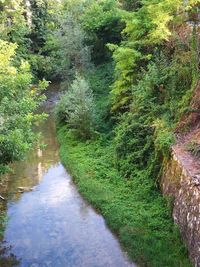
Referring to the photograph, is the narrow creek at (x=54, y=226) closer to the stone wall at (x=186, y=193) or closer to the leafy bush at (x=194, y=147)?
the stone wall at (x=186, y=193)

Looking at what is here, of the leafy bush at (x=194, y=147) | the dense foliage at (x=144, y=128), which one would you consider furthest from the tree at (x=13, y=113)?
the leafy bush at (x=194, y=147)

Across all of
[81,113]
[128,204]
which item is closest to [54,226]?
[128,204]

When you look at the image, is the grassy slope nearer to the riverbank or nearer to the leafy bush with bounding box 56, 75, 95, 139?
the riverbank

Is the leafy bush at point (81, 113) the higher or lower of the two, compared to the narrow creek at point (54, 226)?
higher

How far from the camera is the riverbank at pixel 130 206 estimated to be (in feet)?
38.8

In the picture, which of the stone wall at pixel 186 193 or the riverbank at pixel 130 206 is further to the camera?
the riverbank at pixel 130 206

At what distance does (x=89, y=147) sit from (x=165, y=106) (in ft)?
17.8

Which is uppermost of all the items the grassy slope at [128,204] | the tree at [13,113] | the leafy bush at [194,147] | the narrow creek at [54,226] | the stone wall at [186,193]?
the tree at [13,113]

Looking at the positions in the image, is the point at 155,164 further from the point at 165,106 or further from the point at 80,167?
the point at 80,167

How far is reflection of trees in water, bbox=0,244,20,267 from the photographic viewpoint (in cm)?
1241

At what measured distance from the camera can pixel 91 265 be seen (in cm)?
1204

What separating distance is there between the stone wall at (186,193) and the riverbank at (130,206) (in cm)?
43

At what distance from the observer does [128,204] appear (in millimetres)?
14461

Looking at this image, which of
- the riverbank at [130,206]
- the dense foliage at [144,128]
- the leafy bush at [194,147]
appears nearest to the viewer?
the riverbank at [130,206]
